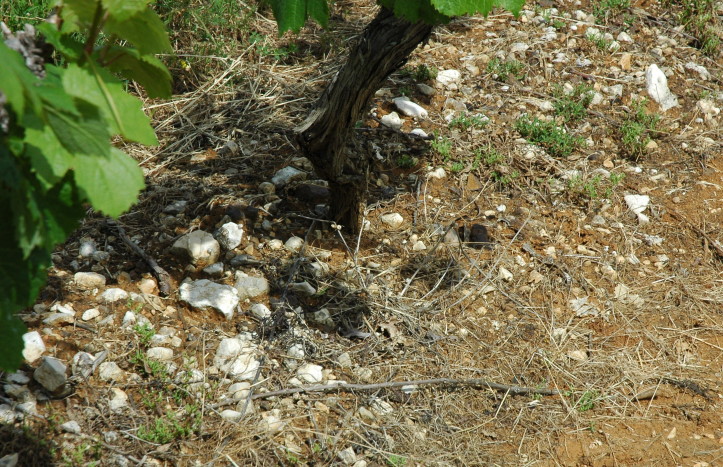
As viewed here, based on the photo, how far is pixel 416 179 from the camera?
364 cm

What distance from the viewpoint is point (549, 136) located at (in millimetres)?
3916

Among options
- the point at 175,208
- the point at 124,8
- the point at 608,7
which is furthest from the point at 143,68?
the point at 608,7

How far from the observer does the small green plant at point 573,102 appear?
162 inches

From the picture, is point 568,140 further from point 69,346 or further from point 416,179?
point 69,346

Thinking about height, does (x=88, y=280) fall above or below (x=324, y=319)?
above

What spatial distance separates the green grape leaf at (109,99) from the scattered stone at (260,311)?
1.53m

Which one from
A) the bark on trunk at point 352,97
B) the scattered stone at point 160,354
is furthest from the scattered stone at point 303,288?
the scattered stone at point 160,354

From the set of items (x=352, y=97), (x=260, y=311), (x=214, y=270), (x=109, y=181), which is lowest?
(x=260, y=311)

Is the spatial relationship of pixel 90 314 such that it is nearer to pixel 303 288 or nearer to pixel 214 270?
pixel 214 270

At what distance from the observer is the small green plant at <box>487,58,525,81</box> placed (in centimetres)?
440

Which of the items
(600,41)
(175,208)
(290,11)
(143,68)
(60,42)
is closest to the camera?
(60,42)

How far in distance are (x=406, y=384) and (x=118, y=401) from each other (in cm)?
109

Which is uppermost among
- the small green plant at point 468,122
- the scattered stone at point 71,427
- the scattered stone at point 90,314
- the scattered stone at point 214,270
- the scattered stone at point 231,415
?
the small green plant at point 468,122

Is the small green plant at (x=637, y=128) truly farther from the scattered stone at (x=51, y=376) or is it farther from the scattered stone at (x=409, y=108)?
the scattered stone at (x=51, y=376)
